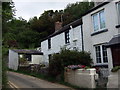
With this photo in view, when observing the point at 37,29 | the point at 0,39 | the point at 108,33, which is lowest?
the point at 0,39

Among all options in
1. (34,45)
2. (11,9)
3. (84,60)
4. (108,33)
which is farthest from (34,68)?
(34,45)

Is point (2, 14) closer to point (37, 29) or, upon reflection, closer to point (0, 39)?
point (0, 39)

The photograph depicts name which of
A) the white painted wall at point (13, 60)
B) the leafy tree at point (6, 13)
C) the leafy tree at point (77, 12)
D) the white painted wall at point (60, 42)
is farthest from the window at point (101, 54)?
the leafy tree at point (77, 12)

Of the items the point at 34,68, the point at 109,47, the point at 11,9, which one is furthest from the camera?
the point at 34,68

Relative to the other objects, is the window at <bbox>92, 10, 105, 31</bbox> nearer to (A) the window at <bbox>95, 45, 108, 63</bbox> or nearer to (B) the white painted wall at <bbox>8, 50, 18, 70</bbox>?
(A) the window at <bbox>95, 45, 108, 63</bbox>

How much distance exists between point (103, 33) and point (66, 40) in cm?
873

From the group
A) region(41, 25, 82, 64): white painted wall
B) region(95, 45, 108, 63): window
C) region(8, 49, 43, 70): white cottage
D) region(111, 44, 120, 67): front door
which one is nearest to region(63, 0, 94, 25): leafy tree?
region(8, 49, 43, 70): white cottage

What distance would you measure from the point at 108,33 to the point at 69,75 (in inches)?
185

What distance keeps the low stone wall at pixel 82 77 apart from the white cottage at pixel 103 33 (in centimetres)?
298

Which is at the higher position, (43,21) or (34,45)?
(43,21)

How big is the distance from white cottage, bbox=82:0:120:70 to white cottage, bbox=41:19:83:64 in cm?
151

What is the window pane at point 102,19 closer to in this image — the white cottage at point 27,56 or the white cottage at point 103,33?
the white cottage at point 103,33

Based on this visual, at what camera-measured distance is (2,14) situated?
990 cm

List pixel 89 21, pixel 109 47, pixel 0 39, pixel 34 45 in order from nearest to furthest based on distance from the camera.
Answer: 1. pixel 0 39
2. pixel 109 47
3. pixel 89 21
4. pixel 34 45
